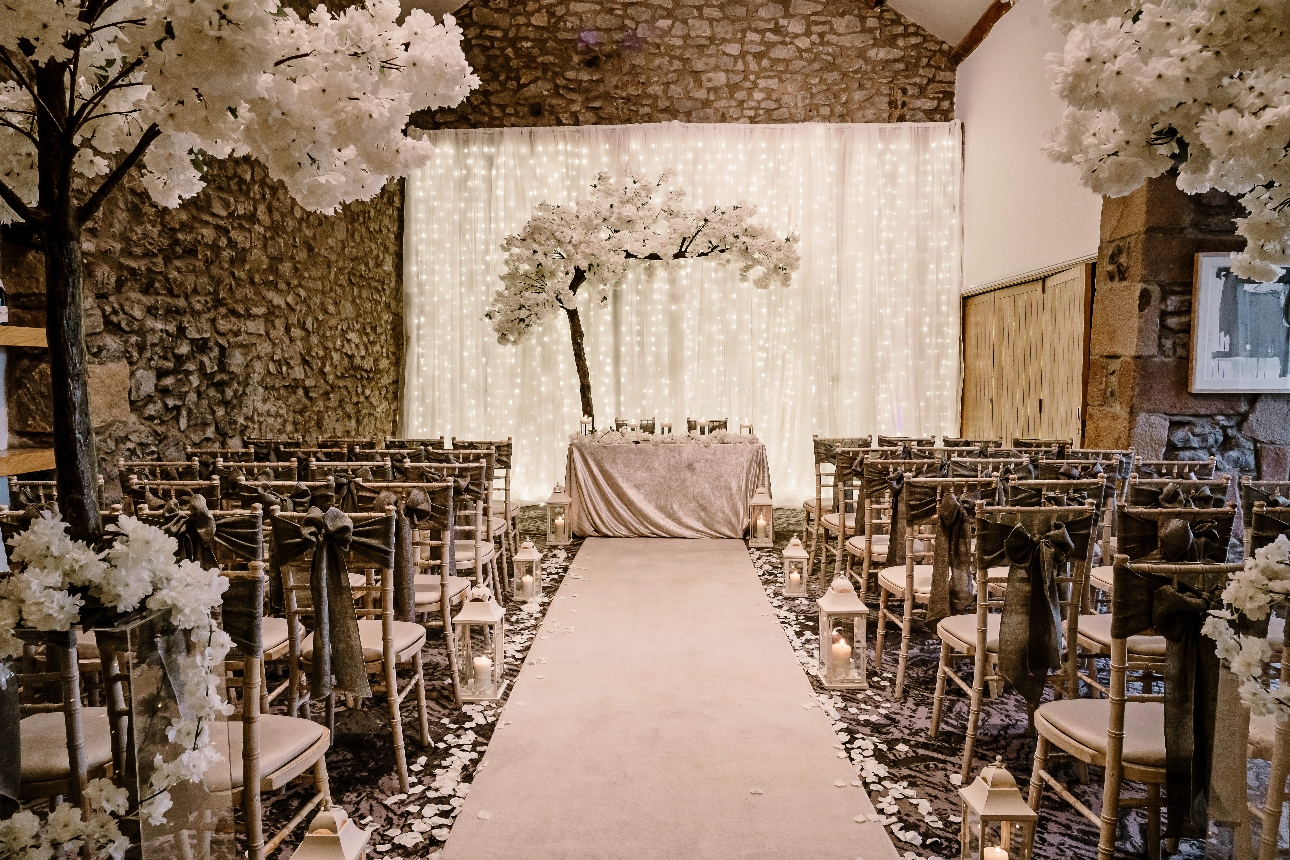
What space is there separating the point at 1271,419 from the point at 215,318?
270 inches

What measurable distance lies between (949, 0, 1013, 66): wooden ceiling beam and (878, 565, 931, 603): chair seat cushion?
5.75m

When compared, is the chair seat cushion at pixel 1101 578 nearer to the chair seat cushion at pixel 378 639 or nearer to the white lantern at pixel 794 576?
the white lantern at pixel 794 576

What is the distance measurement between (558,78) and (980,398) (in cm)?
548

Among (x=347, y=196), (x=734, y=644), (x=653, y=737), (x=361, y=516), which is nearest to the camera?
(x=347, y=196)

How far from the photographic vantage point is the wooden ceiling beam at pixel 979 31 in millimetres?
7234

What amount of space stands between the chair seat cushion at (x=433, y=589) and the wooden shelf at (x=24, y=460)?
1684mm

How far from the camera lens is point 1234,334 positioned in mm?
4949

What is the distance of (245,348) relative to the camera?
18.5ft

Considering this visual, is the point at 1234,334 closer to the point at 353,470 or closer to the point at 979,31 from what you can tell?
the point at 979,31

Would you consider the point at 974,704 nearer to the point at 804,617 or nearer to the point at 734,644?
the point at 734,644

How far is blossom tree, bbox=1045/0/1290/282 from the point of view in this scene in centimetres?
133

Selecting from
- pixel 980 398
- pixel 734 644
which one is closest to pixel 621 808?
pixel 734 644

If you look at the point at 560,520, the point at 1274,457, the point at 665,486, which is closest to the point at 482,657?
the point at 560,520

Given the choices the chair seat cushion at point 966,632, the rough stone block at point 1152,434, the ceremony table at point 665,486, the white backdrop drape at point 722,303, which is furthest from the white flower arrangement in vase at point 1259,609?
the white backdrop drape at point 722,303
